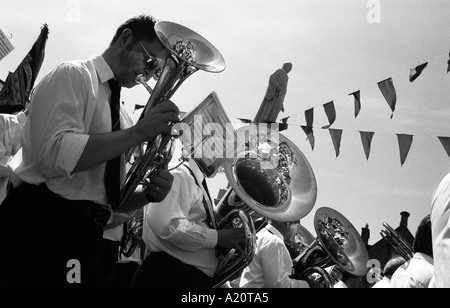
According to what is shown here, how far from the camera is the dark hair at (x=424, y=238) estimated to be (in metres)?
4.95

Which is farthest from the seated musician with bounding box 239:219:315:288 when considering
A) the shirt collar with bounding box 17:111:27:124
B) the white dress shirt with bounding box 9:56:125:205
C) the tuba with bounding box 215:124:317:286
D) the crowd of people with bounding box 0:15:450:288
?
the white dress shirt with bounding box 9:56:125:205

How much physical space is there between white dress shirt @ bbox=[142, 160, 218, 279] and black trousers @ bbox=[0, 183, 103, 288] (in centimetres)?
146

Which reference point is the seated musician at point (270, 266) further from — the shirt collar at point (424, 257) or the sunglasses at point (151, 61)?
the sunglasses at point (151, 61)

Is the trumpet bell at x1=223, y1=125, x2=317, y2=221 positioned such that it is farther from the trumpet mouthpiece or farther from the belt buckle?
the belt buckle

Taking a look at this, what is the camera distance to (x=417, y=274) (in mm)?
4766

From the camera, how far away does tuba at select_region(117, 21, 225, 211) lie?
3.16 m

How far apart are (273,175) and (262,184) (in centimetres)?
13

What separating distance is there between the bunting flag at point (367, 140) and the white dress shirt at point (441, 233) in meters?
5.10

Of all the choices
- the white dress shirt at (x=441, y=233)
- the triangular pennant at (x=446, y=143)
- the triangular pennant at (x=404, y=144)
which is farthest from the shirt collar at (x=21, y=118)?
the triangular pennant at (x=446, y=143)

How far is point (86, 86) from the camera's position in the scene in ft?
9.70

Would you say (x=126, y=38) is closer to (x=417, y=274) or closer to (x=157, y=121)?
(x=157, y=121)

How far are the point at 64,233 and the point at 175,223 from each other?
158 centimetres
